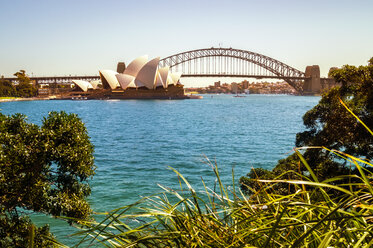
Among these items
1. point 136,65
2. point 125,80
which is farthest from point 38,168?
point 125,80

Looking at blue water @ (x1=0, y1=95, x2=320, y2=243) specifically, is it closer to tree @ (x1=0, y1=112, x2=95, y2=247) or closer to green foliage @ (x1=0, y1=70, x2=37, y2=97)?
tree @ (x1=0, y1=112, x2=95, y2=247)

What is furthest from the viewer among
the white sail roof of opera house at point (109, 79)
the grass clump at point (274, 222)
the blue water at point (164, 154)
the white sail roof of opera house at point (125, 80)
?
the white sail roof of opera house at point (109, 79)

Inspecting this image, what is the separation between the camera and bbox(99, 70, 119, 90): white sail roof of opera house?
10406 cm

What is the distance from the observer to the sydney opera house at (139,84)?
98875mm

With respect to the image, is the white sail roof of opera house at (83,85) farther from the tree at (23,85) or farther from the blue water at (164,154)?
the blue water at (164,154)

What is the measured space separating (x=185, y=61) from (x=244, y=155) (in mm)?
105508

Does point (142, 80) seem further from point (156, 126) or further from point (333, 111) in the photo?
point (333, 111)

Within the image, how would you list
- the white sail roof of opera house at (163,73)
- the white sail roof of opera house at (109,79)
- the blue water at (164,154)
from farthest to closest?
the white sail roof of opera house at (109,79) → the white sail roof of opera house at (163,73) → the blue water at (164,154)

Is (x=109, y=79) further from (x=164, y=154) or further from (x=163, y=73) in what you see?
(x=164, y=154)

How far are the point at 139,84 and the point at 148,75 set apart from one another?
6.21 m

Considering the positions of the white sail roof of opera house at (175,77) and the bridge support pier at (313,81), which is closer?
the white sail roof of opera house at (175,77)

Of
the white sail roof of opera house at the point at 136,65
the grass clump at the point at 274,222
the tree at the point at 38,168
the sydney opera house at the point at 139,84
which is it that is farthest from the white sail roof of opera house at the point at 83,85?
the grass clump at the point at 274,222

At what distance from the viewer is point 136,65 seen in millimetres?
101125

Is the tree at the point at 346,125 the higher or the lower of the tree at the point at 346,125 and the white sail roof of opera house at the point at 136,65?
the lower
